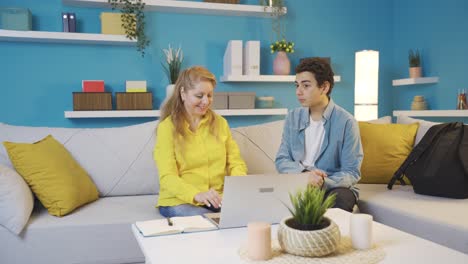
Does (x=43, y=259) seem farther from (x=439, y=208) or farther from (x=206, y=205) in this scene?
(x=439, y=208)

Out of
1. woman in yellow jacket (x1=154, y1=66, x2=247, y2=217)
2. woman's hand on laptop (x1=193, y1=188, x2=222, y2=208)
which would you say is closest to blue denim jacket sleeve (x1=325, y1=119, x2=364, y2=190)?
woman in yellow jacket (x1=154, y1=66, x2=247, y2=217)

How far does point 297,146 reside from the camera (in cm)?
225

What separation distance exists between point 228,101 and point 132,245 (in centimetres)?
169

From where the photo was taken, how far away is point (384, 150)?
8.41 ft

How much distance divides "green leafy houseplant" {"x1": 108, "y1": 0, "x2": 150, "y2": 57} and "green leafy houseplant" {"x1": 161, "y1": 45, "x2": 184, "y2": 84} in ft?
0.73

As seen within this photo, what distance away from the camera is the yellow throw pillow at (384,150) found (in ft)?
8.37

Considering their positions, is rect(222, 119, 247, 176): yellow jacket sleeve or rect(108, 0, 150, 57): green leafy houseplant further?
rect(108, 0, 150, 57): green leafy houseplant

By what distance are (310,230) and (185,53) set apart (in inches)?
102

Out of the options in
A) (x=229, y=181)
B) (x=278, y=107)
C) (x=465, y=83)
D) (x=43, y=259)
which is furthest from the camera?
(x=278, y=107)

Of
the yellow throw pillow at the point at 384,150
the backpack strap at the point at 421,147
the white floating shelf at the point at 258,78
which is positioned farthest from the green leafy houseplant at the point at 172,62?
the backpack strap at the point at 421,147

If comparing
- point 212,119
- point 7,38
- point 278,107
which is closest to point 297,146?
point 212,119

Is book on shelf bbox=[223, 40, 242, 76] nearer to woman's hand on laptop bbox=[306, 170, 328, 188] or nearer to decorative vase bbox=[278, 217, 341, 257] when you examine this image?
woman's hand on laptop bbox=[306, 170, 328, 188]

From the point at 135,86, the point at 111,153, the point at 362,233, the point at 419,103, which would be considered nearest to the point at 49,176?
the point at 111,153

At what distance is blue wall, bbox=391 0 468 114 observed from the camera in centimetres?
335
